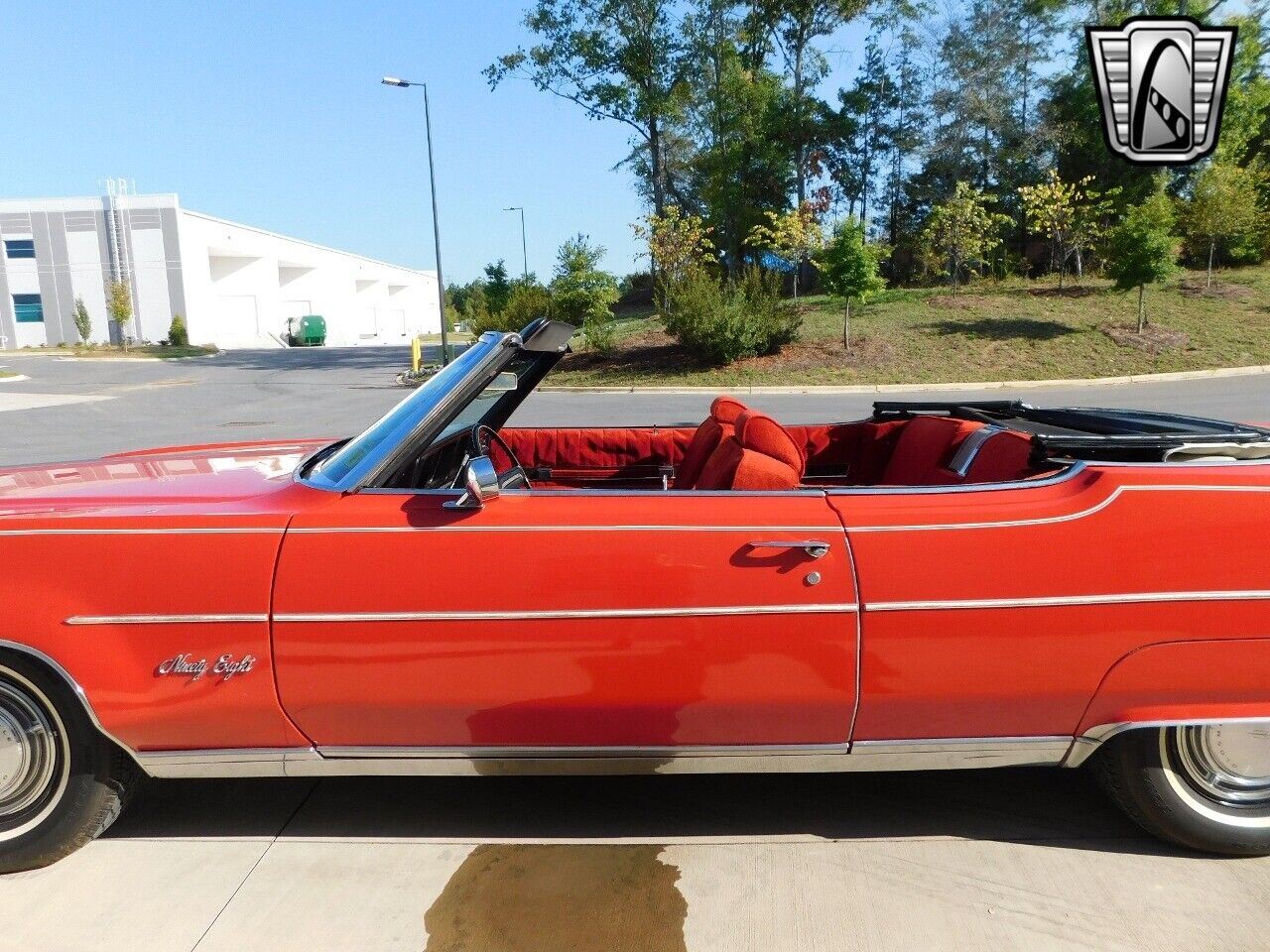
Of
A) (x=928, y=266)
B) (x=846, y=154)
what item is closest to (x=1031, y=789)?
(x=928, y=266)

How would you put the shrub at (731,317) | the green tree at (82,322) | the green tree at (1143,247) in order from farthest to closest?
the green tree at (82,322)
the shrub at (731,317)
the green tree at (1143,247)

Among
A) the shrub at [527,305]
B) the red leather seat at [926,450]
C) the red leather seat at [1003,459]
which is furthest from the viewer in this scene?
the shrub at [527,305]

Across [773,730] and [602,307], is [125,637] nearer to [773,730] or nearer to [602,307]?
[773,730]

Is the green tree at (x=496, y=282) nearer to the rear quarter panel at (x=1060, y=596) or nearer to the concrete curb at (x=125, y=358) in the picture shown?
the concrete curb at (x=125, y=358)

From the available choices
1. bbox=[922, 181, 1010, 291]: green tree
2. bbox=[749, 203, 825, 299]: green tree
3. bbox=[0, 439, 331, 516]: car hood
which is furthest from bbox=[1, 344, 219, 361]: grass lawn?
bbox=[0, 439, 331, 516]: car hood

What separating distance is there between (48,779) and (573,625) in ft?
5.02

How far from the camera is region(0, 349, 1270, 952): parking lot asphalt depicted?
223 centimetres

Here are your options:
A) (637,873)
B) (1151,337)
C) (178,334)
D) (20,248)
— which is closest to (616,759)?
(637,873)

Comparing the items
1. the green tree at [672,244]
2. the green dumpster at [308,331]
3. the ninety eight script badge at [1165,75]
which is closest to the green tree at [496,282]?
the green dumpster at [308,331]

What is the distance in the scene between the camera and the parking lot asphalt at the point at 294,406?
13391 millimetres

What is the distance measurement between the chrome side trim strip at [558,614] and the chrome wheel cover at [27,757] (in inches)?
28.8

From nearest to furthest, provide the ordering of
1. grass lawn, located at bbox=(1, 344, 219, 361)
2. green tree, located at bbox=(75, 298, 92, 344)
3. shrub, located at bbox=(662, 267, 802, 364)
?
shrub, located at bbox=(662, 267, 802, 364), grass lawn, located at bbox=(1, 344, 219, 361), green tree, located at bbox=(75, 298, 92, 344)

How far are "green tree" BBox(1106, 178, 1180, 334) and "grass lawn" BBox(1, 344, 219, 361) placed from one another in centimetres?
3627

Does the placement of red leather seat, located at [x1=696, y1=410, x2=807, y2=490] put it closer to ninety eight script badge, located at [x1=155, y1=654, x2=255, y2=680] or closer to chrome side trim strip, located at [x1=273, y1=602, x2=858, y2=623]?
chrome side trim strip, located at [x1=273, y1=602, x2=858, y2=623]
